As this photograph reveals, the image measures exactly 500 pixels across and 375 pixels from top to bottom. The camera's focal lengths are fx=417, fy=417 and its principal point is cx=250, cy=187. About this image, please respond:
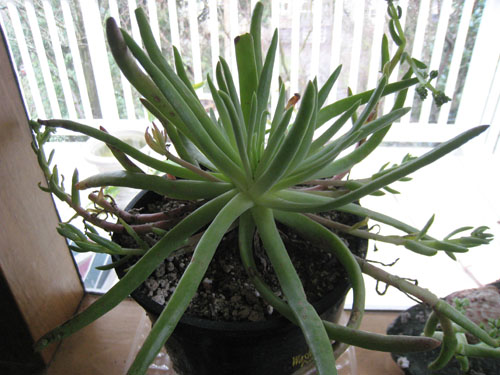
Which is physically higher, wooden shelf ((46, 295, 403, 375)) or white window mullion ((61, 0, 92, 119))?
white window mullion ((61, 0, 92, 119))

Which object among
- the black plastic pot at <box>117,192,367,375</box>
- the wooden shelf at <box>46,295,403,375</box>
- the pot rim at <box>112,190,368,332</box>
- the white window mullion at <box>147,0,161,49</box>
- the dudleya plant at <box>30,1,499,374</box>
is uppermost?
the white window mullion at <box>147,0,161,49</box>

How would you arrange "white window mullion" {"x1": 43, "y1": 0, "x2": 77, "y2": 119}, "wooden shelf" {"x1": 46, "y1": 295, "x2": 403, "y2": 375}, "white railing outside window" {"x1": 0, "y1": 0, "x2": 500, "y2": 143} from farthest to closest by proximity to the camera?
"white railing outside window" {"x1": 0, "y1": 0, "x2": 500, "y2": 143}
"white window mullion" {"x1": 43, "y1": 0, "x2": 77, "y2": 119}
"wooden shelf" {"x1": 46, "y1": 295, "x2": 403, "y2": 375}

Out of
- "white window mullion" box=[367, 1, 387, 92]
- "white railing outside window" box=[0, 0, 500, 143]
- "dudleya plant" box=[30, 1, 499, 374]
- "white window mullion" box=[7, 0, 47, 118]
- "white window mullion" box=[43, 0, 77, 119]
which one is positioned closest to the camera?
"dudleya plant" box=[30, 1, 499, 374]

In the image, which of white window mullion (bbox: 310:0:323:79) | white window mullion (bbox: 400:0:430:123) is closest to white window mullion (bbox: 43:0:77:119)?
white window mullion (bbox: 310:0:323:79)

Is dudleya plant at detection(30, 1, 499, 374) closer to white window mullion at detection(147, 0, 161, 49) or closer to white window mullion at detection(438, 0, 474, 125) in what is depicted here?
white window mullion at detection(147, 0, 161, 49)

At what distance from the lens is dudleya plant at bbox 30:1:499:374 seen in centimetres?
33

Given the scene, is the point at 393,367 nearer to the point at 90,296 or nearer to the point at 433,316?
the point at 433,316

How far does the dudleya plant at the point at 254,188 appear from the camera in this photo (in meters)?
0.33

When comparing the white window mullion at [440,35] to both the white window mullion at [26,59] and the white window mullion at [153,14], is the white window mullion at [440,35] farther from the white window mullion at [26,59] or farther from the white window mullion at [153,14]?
the white window mullion at [26,59]

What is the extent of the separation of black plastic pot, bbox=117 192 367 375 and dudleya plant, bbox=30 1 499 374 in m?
0.03

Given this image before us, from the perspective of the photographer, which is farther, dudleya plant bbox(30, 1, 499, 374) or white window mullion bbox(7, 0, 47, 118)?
white window mullion bbox(7, 0, 47, 118)

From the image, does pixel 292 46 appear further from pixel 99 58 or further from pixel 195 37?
pixel 99 58

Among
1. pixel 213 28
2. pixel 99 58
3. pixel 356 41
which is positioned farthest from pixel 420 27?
pixel 99 58

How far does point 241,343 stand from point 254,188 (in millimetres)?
141
